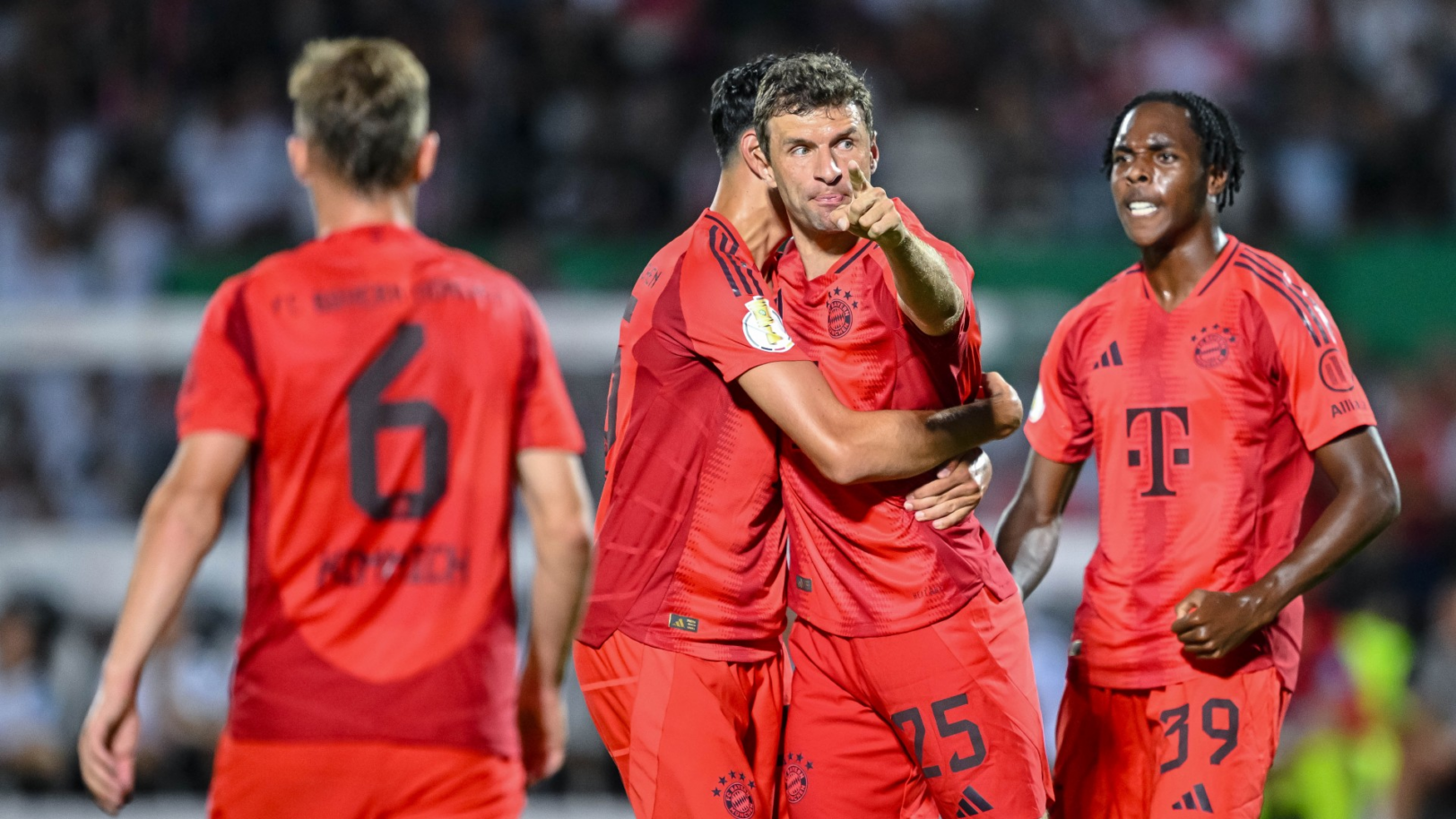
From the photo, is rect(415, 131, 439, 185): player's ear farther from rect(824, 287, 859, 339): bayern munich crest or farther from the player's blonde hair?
rect(824, 287, 859, 339): bayern munich crest

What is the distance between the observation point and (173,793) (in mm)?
9469

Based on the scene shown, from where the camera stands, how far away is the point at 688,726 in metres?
4.23

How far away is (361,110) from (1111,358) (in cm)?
237

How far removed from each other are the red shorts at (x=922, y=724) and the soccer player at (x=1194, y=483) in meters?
0.34

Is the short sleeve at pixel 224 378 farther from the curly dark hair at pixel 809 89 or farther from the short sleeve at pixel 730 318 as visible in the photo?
the curly dark hair at pixel 809 89

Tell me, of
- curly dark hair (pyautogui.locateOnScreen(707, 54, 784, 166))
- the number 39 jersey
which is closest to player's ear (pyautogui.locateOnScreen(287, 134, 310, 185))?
the number 39 jersey

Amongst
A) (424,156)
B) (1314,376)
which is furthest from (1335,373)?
(424,156)

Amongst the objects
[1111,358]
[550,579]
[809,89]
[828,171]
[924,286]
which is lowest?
[550,579]

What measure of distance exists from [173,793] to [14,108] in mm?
5816

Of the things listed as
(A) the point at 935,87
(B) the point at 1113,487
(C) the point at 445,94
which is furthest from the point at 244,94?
(B) the point at 1113,487

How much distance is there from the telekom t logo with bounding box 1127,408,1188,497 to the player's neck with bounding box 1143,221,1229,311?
334 mm

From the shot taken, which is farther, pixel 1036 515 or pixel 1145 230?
pixel 1036 515

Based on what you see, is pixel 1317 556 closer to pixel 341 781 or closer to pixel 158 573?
pixel 341 781

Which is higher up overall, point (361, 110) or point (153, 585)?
point (361, 110)
